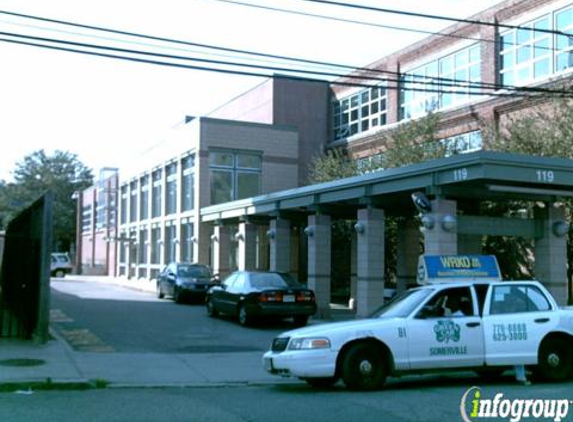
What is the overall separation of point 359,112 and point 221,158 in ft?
28.2

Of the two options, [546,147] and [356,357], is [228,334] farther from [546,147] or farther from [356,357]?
[546,147]

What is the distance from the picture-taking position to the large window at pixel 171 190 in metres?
39.8

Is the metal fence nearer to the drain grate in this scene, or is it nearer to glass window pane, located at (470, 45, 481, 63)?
the drain grate

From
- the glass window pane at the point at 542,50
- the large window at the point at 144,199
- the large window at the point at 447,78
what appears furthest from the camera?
the large window at the point at 144,199

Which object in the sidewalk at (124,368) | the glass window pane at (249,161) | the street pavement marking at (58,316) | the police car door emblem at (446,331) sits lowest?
the sidewalk at (124,368)

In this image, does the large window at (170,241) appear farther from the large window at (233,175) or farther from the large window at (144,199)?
the large window at (144,199)

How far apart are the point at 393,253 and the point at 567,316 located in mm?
18618

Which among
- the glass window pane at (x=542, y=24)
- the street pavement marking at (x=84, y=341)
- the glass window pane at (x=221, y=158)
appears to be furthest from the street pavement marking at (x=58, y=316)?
the glass window pane at (x=542, y=24)

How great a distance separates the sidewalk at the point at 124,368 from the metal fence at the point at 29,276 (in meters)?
0.89

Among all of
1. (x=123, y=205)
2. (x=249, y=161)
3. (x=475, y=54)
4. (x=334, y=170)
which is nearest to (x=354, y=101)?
(x=249, y=161)

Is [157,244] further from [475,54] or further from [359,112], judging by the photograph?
[475,54]

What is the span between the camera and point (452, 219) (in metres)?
17.0

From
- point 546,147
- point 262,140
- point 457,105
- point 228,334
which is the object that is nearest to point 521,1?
point 457,105

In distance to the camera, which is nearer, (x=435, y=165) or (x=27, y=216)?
(x=435, y=165)
